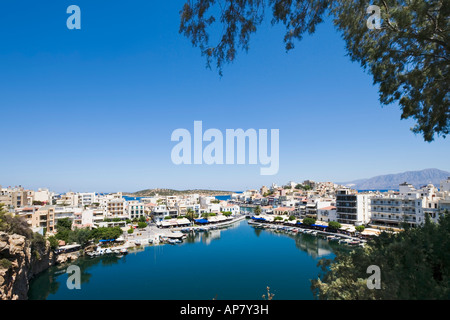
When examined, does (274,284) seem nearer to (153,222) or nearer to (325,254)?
(325,254)

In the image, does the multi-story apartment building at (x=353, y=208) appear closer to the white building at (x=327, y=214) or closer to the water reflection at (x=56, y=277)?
the white building at (x=327, y=214)

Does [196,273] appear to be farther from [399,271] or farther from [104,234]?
[399,271]

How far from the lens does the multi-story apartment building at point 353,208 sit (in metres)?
25.4

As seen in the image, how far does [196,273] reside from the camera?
14320 millimetres

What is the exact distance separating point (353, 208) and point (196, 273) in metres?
19.7

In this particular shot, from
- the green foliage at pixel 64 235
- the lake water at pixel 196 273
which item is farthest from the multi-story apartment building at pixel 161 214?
the green foliage at pixel 64 235

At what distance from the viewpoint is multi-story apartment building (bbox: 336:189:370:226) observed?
83.2 feet

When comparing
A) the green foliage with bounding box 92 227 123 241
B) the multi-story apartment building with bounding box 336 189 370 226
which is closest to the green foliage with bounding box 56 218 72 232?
the green foliage with bounding box 92 227 123 241

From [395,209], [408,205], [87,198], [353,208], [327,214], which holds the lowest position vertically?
[327,214]

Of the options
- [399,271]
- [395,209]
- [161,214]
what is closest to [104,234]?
[161,214]

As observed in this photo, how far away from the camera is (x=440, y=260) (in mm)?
2607

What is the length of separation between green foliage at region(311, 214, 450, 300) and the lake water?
9.10 m
